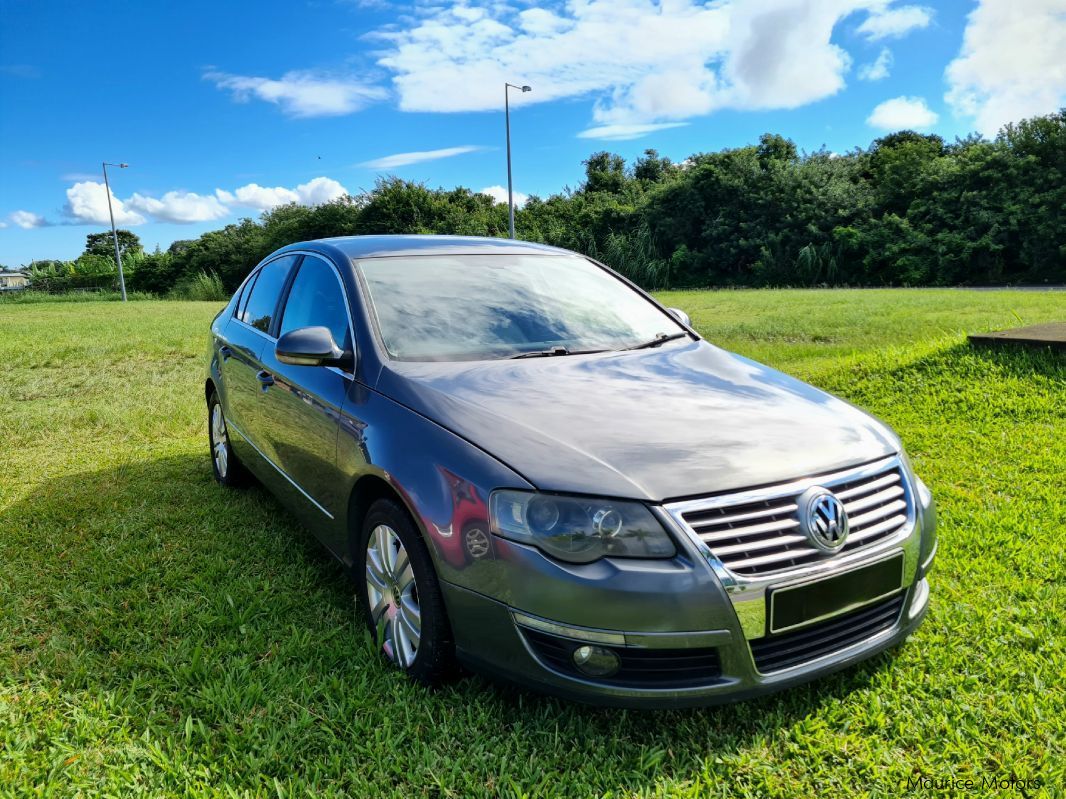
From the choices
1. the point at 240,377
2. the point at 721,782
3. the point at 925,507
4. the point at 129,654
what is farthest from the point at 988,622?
the point at 240,377

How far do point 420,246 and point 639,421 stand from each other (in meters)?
1.79

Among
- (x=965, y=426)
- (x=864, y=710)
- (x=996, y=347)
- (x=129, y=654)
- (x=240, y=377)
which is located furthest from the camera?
(x=996, y=347)

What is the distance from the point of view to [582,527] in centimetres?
212

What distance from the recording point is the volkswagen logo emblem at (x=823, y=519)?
216 cm

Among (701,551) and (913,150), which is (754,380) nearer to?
(701,551)

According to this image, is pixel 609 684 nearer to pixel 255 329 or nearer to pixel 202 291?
pixel 255 329

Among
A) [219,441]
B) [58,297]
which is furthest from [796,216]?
[58,297]

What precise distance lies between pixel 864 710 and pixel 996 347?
520cm

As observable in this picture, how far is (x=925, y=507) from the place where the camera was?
2580 mm

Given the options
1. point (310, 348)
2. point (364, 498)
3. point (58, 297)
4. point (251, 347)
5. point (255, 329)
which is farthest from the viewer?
point (58, 297)

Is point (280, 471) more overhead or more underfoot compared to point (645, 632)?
more overhead

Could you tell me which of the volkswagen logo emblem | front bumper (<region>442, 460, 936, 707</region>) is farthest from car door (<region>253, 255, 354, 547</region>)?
the volkswagen logo emblem

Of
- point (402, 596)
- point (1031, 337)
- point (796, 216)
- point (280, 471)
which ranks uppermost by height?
point (796, 216)

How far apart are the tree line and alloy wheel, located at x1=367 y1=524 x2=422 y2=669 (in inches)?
1041
